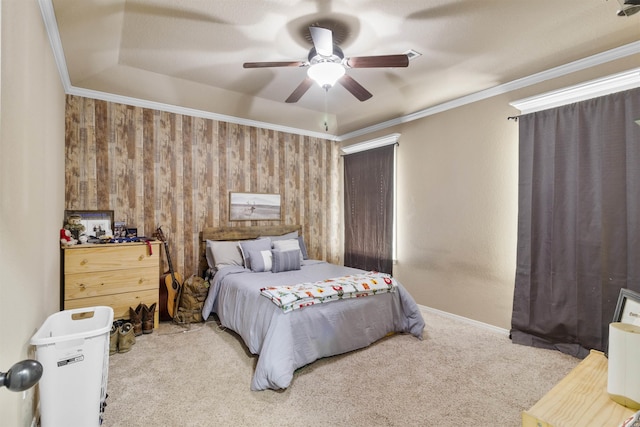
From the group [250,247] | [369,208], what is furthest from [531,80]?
[250,247]

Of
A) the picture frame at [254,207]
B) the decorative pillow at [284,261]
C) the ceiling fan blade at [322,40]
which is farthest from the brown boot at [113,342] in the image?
the ceiling fan blade at [322,40]

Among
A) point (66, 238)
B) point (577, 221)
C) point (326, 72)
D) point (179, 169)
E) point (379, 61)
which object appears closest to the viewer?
point (379, 61)

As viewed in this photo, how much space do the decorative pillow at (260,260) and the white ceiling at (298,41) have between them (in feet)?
6.24

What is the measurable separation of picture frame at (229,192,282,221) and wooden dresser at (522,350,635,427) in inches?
150

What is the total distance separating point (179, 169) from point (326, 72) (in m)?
2.45

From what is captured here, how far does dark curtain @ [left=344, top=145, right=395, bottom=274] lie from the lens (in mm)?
4355

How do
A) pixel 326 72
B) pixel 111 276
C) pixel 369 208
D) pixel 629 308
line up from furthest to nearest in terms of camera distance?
pixel 369 208, pixel 111 276, pixel 326 72, pixel 629 308

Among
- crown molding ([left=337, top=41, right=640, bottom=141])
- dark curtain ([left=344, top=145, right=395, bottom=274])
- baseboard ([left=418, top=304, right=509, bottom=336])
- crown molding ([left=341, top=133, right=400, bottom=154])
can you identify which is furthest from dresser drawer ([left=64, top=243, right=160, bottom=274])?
crown molding ([left=337, top=41, right=640, bottom=141])

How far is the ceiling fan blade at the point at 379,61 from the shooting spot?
7.00 feet

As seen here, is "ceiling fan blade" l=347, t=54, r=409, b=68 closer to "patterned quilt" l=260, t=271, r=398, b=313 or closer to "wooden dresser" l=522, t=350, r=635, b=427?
"patterned quilt" l=260, t=271, r=398, b=313

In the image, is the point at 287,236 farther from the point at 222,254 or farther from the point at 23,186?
the point at 23,186

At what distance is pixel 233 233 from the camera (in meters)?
4.13

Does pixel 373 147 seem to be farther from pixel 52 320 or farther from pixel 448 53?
pixel 52 320

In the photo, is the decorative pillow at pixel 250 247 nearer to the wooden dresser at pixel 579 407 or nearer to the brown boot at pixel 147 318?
the brown boot at pixel 147 318
